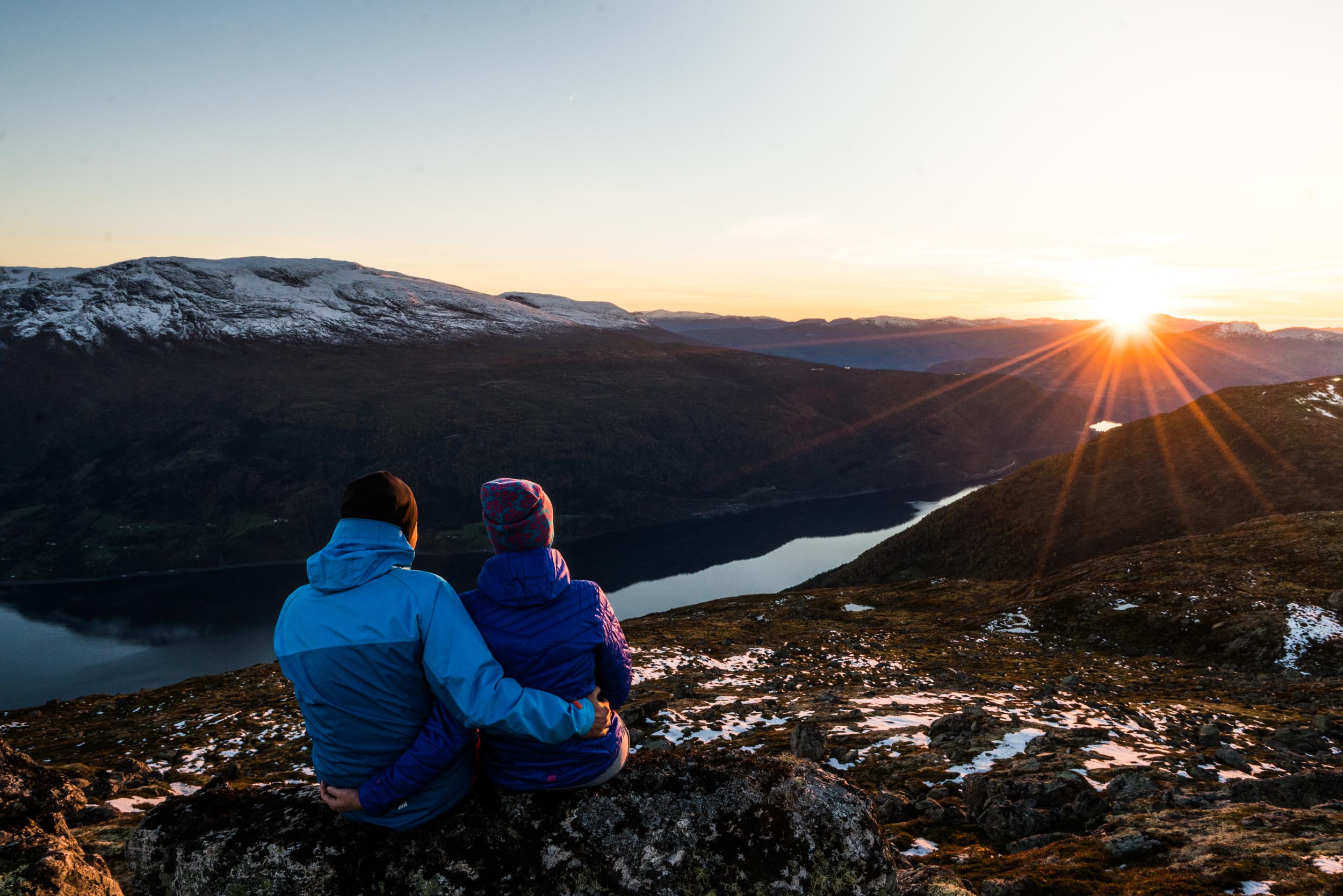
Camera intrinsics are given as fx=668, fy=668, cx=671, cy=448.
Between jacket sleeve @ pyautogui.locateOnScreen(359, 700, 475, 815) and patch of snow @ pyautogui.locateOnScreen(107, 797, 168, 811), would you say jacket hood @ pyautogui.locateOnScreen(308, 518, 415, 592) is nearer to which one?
jacket sleeve @ pyautogui.locateOnScreen(359, 700, 475, 815)

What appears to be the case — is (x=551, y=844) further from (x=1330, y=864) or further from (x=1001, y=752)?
(x=1001, y=752)

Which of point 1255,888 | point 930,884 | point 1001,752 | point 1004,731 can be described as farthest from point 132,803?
point 1255,888

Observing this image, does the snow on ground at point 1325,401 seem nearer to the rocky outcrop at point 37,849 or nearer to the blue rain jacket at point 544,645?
the blue rain jacket at point 544,645

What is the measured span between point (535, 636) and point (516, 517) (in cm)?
91

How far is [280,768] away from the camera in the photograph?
21328 mm

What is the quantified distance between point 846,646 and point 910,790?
24059 mm

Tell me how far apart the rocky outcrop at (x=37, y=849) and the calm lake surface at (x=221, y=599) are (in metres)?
112

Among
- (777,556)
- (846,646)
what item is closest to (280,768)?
(846,646)

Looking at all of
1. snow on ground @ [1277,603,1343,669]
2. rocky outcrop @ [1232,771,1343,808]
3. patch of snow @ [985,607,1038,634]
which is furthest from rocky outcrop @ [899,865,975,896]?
patch of snow @ [985,607,1038,634]

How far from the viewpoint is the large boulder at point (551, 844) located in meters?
5.03

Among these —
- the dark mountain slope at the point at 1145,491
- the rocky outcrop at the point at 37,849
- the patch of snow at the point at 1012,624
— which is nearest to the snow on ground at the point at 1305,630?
the patch of snow at the point at 1012,624

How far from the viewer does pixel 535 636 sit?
5020 mm

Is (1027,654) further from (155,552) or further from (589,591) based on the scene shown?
(155,552)

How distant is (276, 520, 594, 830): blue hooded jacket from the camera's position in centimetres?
463
